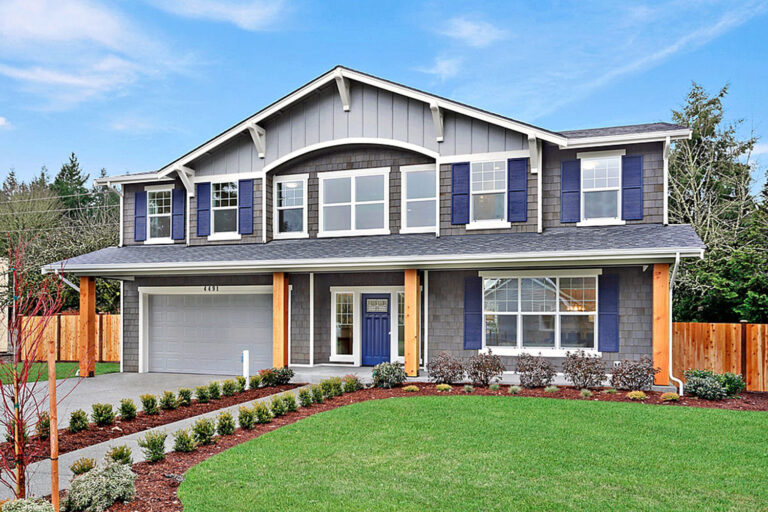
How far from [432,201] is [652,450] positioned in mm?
8428

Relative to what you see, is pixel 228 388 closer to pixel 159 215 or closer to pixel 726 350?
pixel 159 215

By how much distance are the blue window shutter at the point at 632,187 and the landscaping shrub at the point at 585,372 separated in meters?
3.58

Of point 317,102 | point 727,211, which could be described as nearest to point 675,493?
point 317,102

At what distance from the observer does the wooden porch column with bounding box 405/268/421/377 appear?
12664mm

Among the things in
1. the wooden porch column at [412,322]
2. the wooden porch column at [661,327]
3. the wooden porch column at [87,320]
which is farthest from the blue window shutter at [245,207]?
the wooden porch column at [661,327]

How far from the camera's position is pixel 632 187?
42.7 feet

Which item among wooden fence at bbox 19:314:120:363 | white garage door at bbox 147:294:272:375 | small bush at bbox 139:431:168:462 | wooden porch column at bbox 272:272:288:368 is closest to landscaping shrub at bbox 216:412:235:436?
small bush at bbox 139:431:168:462

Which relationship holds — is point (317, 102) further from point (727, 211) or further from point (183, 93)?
point (183, 93)

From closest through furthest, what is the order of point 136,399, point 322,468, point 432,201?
point 322,468, point 136,399, point 432,201

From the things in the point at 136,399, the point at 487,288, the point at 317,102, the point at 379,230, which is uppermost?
the point at 317,102

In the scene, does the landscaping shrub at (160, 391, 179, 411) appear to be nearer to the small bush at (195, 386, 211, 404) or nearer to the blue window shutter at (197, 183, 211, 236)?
the small bush at (195, 386, 211, 404)

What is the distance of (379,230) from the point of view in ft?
48.3

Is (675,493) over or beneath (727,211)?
beneath

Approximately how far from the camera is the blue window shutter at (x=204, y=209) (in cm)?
1589
